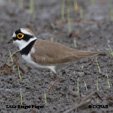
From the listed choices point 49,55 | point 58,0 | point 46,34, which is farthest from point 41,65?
point 58,0

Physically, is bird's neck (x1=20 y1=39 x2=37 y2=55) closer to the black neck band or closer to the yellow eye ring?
the black neck band

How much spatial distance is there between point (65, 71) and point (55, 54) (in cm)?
91

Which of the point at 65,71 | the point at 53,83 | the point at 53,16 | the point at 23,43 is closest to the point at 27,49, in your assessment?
the point at 23,43

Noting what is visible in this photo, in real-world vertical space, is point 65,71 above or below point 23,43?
below

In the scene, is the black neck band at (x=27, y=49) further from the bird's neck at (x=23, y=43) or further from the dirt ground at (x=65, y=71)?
the dirt ground at (x=65, y=71)

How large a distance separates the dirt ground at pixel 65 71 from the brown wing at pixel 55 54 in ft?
0.76

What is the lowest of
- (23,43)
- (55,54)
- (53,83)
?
(53,83)

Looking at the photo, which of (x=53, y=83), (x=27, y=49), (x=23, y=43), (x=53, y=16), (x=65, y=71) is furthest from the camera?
(x=53, y=16)

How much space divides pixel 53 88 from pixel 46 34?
3945 millimetres

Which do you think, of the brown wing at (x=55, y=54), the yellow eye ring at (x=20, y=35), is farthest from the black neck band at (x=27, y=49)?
the yellow eye ring at (x=20, y=35)

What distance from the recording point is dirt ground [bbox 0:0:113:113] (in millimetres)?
7656

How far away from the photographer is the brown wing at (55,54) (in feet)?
27.4

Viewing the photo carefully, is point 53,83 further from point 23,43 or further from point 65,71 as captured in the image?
point 65,71

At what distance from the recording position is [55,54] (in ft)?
27.5
